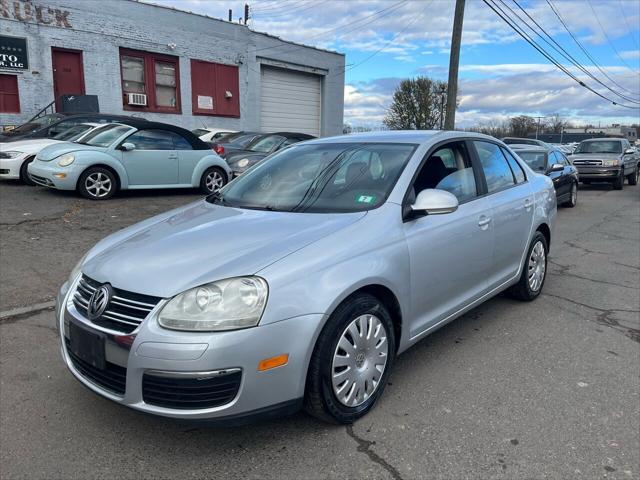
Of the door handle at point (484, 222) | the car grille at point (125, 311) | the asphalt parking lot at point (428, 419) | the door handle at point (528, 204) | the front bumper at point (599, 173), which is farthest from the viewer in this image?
the front bumper at point (599, 173)

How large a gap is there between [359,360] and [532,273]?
2828mm

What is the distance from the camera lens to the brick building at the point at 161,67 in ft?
54.4

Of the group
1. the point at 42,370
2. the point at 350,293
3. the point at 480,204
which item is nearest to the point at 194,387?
the point at 350,293

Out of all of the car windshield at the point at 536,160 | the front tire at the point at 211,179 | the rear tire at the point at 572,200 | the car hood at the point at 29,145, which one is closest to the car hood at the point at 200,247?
the front tire at the point at 211,179

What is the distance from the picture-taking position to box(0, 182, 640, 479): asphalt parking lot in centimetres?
258

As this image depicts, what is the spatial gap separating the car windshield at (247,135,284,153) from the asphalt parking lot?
811 cm

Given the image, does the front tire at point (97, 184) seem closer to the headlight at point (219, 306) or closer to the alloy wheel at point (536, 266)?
the alloy wheel at point (536, 266)

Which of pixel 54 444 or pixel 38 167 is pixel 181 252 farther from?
pixel 38 167

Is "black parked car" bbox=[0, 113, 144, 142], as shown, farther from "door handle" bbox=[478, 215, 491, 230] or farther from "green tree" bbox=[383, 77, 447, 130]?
"green tree" bbox=[383, 77, 447, 130]

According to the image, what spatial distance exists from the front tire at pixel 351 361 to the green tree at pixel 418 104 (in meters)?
42.8

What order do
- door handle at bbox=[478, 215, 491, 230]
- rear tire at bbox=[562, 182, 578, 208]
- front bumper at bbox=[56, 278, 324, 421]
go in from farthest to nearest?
rear tire at bbox=[562, 182, 578, 208] → door handle at bbox=[478, 215, 491, 230] → front bumper at bbox=[56, 278, 324, 421]

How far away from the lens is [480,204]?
4.04 meters

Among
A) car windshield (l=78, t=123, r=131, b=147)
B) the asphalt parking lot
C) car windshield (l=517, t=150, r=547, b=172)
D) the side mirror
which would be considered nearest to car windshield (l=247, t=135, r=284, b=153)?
car windshield (l=78, t=123, r=131, b=147)

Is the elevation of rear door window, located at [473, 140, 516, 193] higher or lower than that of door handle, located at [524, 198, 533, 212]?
higher
